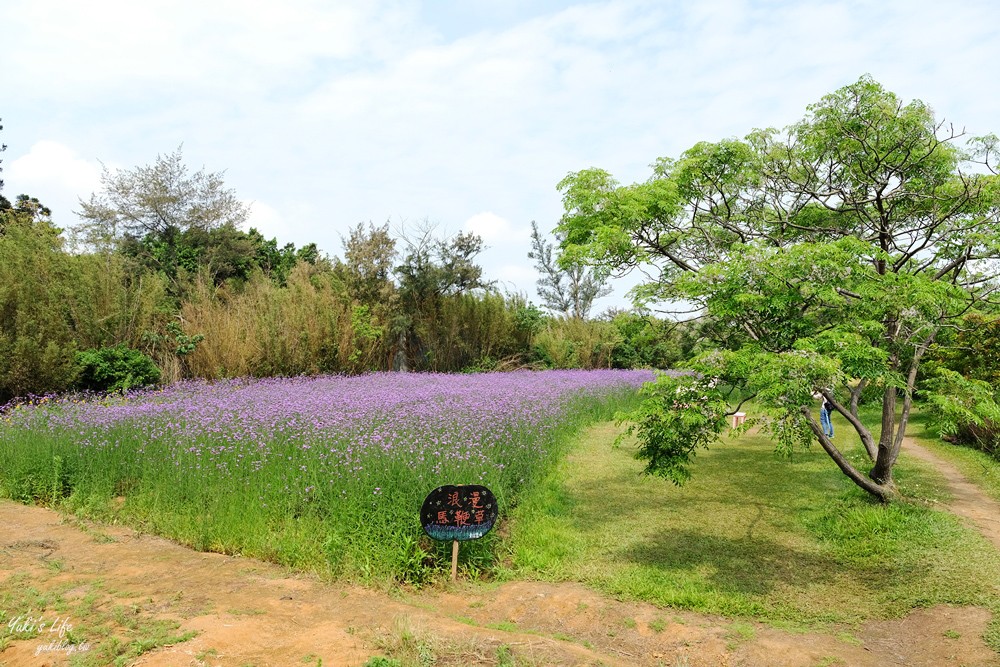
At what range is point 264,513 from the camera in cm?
548

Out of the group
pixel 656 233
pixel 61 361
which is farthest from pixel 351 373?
pixel 656 233

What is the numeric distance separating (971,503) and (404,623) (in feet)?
23.4

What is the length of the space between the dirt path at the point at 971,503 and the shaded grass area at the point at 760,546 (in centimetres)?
22

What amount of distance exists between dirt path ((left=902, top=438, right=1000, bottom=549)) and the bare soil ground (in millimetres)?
2290

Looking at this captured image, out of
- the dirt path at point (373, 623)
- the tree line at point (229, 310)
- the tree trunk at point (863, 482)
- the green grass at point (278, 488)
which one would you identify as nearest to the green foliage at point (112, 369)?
the tree line at point (229, 310)

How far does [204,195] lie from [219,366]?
14.2 meters

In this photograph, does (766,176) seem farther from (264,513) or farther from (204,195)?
(204,195)

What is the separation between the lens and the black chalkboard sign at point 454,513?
4.95m

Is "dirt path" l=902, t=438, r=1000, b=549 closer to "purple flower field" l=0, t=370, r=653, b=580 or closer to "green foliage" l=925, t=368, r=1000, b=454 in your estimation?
"green foliage" l=925, t=368, r=1000, b=454

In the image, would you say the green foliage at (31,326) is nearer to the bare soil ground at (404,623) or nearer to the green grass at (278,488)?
the green grass at (278,488)

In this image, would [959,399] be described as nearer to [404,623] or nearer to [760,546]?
[760,546]

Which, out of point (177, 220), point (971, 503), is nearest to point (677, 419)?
point (971, 503)

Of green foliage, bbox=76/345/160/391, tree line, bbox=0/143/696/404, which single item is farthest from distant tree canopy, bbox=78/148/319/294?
green foliage, bbox=76/345/160/391

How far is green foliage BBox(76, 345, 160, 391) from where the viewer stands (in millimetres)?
11273
